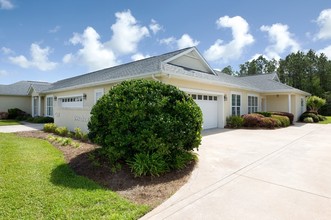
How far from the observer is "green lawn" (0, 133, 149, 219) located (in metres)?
3.24

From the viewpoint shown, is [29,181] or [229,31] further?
[229,31]

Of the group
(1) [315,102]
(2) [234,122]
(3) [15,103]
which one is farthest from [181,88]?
(3) [15,103]

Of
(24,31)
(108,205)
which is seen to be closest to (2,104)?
(24,31)

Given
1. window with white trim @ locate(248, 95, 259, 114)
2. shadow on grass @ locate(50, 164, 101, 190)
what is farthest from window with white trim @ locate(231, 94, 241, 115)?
shadow on grass @ locate(50, 164, 101, 190)

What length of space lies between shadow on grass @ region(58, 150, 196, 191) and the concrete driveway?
0.58 metres

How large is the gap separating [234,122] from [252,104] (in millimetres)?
5802

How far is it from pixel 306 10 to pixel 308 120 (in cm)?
1282

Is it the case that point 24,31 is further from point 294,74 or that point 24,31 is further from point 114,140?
point 294,74

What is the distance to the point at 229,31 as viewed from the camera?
17250 millimetres

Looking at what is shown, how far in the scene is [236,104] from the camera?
54.7ft

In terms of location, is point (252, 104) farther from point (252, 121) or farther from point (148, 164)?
point (148, 164)

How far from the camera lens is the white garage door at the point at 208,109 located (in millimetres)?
13430

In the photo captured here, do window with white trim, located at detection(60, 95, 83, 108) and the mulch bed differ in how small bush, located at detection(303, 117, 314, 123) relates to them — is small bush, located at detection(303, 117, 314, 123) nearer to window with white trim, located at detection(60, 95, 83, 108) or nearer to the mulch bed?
the mulch bed

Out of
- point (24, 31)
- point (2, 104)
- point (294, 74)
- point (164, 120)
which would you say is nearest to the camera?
point (164, 120)
